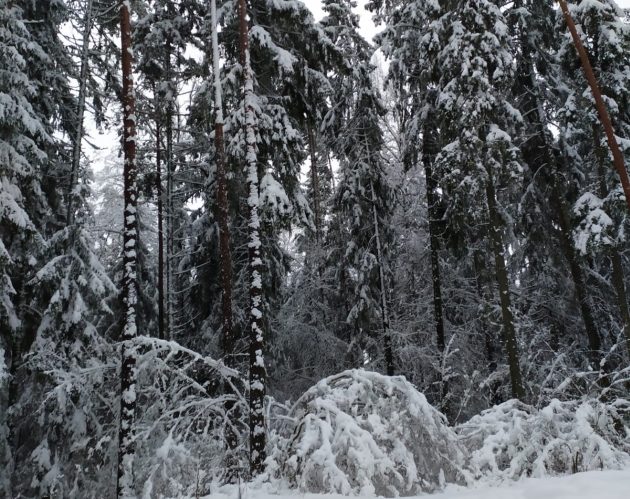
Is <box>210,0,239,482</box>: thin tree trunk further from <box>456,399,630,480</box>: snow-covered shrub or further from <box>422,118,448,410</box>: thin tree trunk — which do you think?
<box>422,118,448,410</box>: thin tree trunk

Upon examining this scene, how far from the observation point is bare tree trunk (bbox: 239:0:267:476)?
9.01 metres

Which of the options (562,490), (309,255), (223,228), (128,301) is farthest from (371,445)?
(309,255)

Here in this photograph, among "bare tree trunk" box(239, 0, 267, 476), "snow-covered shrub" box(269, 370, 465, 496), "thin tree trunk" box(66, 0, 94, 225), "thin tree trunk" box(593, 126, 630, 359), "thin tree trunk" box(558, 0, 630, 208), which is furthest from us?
"thin tree trunk" box(66, 0, 94, 225)

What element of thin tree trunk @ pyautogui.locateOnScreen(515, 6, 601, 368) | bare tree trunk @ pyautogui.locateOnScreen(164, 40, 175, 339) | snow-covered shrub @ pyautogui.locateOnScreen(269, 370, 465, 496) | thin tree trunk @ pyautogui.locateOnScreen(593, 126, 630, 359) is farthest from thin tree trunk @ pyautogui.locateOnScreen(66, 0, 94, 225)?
thin tree trunk @ pyautogui.locateOnScreen(593, 126, 630, 359)

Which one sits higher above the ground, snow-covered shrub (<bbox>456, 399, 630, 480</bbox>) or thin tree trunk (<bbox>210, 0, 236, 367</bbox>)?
thin tree trunk (<bbox>210, 0, 236, 367</bbox>)

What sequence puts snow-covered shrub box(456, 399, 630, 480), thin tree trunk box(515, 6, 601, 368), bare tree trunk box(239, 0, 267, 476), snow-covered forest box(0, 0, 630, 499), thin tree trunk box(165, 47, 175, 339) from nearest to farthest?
snow-covered shrub box(456, 399, 630, 480), snow-covered forest box(0, 0, 630, 499), bare tree trunk box(239, 0, 267, 476), thin tree trunk box(515, 6, 601, 368), thin tree trunk box(165, 47, 175, 339)

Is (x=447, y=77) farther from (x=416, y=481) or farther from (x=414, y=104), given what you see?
(x=416, y=481)

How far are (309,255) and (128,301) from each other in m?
11.6

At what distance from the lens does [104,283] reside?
1205 cm

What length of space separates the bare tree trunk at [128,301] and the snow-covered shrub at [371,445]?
130 inches

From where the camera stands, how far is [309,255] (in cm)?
2041

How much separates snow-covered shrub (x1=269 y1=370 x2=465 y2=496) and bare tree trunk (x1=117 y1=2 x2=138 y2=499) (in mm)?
3299

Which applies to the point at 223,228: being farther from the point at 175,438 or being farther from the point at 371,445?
the point at 371,445

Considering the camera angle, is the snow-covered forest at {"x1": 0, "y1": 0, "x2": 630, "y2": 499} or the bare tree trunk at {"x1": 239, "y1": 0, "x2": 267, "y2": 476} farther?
the bare tree trunk at {"x1": 239, "y1": 0, "x2": 267, "y2": 476}
